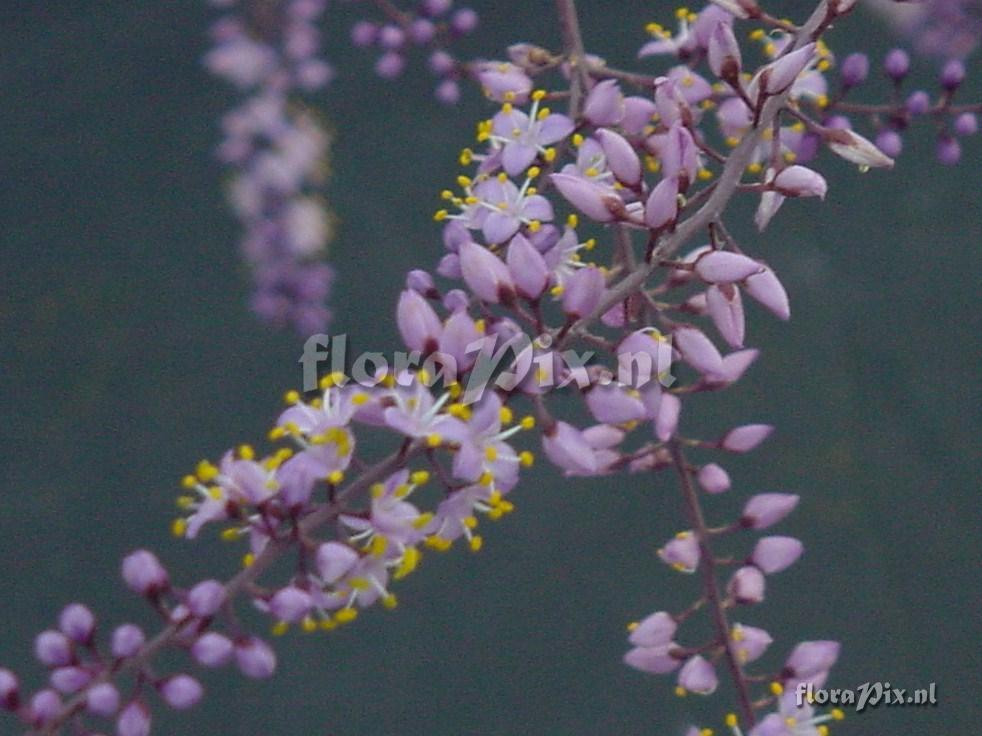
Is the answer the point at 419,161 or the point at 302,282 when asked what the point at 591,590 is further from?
the point at 419,161

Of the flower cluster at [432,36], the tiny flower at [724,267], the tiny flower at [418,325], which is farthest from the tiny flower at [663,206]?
the flower cluster at [432,36]

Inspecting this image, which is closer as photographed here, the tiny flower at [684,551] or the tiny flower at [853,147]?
the tiny flower at [853,147]

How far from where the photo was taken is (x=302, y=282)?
1516mm

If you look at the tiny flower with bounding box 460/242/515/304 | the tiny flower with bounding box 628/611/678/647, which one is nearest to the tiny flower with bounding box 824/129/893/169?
the tiny flower with bounding box 460/242/515/304

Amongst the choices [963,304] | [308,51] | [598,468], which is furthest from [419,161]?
[598,468]

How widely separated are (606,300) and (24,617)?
127 centimetres

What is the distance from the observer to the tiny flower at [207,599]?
62cm

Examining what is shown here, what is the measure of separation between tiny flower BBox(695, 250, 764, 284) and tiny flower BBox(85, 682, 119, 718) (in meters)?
0.39

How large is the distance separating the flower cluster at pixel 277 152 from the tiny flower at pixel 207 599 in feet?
3.00

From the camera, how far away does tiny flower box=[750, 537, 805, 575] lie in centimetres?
83

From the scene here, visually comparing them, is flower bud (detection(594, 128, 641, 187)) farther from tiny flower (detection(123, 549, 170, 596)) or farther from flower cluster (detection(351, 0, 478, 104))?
flower cluster (detection(351, 0, 478, 104))

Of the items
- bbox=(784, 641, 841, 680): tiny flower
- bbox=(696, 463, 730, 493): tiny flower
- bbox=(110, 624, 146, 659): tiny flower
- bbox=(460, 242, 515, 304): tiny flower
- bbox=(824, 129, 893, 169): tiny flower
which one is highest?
bbox=(824, 129, 893, 169): tiny flower

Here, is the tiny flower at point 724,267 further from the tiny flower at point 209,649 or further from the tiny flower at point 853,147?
the tiny flower at point 209,649

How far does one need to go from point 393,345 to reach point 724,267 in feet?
3.90
